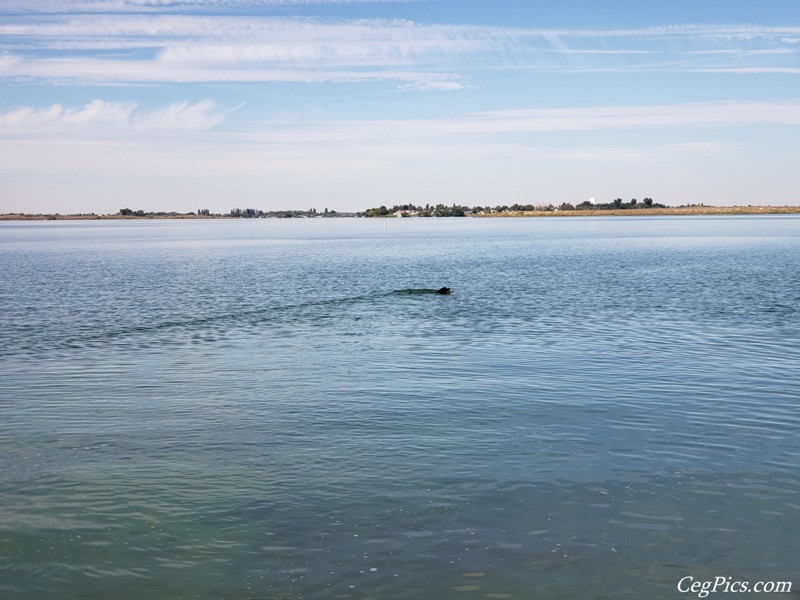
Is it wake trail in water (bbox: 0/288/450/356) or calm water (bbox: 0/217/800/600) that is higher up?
wake trail in water (bbox: 0/288/450/356)

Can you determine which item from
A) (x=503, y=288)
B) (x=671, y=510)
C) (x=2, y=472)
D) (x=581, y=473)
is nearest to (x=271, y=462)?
(x=2, y=472)

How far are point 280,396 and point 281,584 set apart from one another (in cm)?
1040

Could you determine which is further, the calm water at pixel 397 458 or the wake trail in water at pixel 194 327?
the wake trail in water at pixel 194 327

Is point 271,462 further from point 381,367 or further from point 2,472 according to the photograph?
point 381,367

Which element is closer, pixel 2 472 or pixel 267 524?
pixel 267 524

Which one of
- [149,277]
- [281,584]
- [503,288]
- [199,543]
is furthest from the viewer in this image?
[149,277]

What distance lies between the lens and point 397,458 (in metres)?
14.5

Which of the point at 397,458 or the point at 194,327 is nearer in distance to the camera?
the point at 397,458

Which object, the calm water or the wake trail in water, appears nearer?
the calm water

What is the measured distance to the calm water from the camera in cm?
1014

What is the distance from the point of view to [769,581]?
971cm

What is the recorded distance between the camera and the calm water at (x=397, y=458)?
1014 centimetres

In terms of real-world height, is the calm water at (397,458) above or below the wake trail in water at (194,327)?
below

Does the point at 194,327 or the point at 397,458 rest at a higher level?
the point at 194,327
